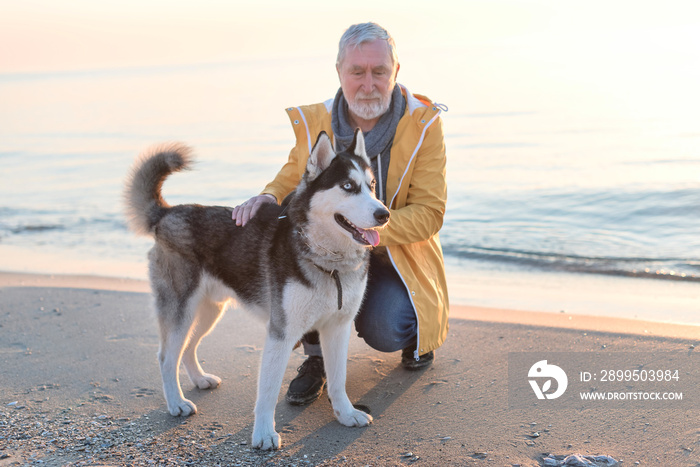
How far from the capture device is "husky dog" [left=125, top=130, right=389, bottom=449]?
3.21 meters

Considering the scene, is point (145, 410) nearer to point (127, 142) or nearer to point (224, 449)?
point (224, 449)

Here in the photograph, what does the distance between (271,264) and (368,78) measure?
131 cm

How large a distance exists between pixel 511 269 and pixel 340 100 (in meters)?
4.09

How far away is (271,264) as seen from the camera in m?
3.39

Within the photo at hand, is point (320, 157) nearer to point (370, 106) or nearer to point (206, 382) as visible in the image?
point (370, 106)

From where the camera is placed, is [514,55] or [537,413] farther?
[514,55]

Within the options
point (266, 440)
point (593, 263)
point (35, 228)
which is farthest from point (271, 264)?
point (35, 228)

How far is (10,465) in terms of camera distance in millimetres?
2965

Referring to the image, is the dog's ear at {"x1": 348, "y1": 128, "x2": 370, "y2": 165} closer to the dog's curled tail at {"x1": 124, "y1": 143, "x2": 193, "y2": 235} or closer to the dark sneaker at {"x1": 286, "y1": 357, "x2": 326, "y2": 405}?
the dog's curled tail at {"x1": 124, "y1": 143, "x2": 193, "y2": 235}

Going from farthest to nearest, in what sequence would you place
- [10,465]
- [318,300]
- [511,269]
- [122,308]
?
[511,269], [122,308], [318,300], [10,465]

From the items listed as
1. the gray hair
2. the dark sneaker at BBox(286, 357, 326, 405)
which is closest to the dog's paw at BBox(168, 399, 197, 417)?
the dark sneaker at BBox(286, 357, 326, 405)

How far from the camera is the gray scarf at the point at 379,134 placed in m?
3.90

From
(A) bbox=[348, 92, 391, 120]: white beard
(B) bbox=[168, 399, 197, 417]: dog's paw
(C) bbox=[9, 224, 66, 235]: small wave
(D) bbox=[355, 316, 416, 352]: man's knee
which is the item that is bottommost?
(B) bbox=[168, 399, 197, 417]: dog's paw

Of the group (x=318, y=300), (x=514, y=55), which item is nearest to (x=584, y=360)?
(x=318, y=300)
